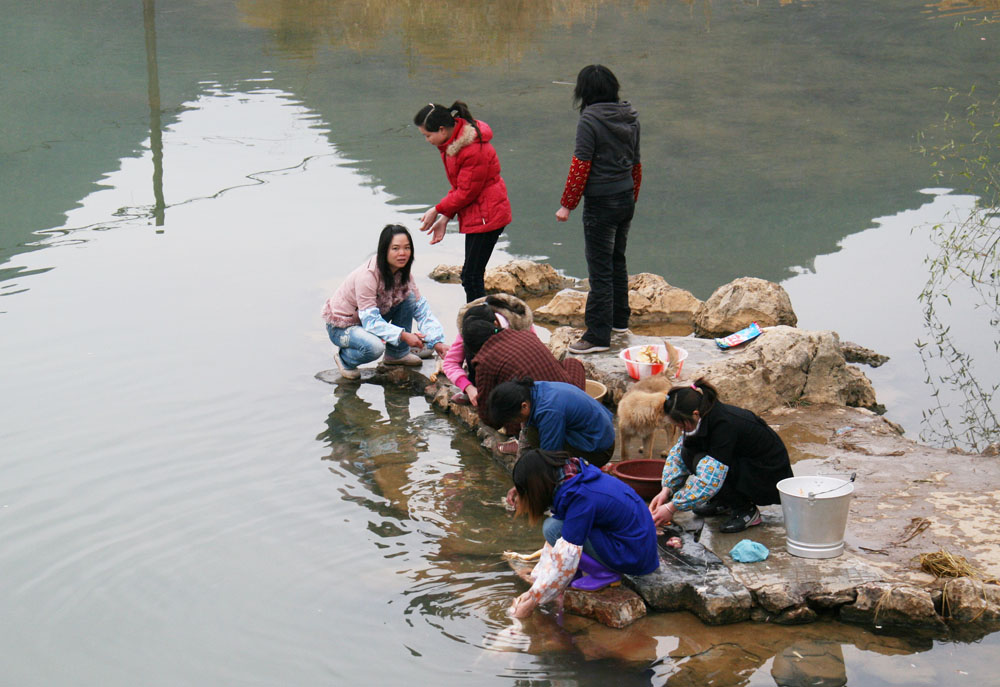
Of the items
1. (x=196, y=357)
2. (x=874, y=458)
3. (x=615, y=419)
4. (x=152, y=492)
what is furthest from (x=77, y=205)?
(x=874, y=458)

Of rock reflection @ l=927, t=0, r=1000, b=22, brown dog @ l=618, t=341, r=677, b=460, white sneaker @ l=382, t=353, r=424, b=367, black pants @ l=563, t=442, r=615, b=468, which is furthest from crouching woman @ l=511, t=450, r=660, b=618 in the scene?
rock reflection @ l=927, t=0, r=1000, b=22

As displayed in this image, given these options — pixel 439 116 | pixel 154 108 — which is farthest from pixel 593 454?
pixel 154 108

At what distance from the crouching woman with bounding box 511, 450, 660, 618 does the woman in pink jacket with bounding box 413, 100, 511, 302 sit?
9.81 ft

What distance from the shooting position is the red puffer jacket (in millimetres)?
6738

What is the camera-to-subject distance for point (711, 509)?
4.75 meters

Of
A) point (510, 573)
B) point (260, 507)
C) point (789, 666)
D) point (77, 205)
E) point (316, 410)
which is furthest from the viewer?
point (77, 205)

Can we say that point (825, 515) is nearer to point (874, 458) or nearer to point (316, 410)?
point (874, 458)

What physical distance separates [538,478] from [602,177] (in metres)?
2.65

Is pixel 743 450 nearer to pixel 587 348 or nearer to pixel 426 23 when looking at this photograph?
pixel 587 348

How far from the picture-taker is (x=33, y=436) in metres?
5.91

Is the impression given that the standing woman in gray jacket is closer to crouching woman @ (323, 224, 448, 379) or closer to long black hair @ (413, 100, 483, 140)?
long black hair @ (413, 100, 483, 140)

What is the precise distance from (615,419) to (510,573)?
5.56ft

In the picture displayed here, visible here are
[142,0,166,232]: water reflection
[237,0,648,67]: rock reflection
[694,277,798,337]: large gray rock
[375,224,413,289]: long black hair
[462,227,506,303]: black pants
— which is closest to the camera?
[375,224,413,289]: long black hair

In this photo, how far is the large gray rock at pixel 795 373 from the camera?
6113 millimetres
